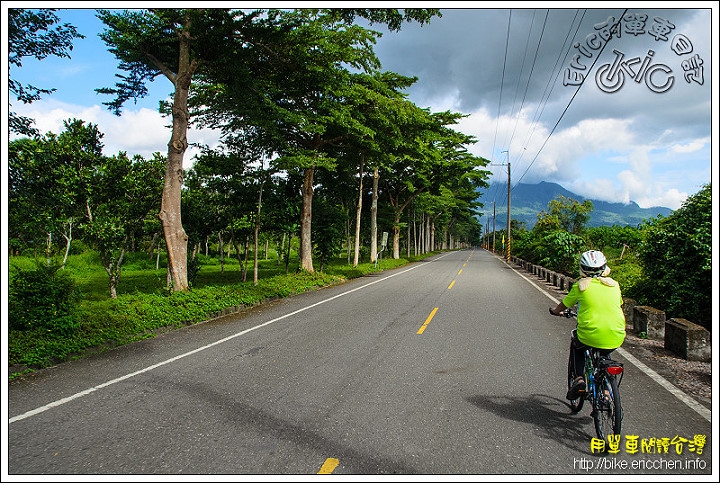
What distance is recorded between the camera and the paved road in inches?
127

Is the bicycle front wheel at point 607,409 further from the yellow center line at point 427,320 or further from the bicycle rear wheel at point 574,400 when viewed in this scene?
the yellow center line at point 427,320

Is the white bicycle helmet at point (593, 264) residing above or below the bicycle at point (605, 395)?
above

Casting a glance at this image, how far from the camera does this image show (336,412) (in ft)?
13.6

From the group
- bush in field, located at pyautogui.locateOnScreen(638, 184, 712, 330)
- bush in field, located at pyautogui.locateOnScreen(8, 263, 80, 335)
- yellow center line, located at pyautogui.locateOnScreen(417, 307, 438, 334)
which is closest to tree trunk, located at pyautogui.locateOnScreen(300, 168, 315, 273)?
yellow center line, located at pyautogui.locateOnScreen(417, 307, 438, 334)

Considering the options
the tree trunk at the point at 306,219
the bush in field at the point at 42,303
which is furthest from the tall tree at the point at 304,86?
the bush in field at the point at 42,303

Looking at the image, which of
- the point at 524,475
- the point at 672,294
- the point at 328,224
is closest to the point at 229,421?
the point at 524,475

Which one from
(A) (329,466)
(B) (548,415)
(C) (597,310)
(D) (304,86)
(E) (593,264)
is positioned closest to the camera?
(A) (329,466)

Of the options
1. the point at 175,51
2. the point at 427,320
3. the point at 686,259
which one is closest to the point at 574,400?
the point at 427,320

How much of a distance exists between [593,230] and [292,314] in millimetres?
32895

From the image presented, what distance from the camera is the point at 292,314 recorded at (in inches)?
398

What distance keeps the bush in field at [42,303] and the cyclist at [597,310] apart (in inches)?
302

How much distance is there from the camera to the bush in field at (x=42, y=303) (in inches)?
255

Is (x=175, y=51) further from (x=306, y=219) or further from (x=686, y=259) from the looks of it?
(x=686, y=259)

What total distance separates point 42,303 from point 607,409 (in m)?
8.29
